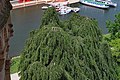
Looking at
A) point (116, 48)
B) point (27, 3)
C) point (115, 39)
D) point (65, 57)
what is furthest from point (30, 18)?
point (65, 57)

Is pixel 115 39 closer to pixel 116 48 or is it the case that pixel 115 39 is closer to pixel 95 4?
pixel 116 48

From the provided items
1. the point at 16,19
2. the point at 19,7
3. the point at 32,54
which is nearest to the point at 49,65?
the point at 32,54

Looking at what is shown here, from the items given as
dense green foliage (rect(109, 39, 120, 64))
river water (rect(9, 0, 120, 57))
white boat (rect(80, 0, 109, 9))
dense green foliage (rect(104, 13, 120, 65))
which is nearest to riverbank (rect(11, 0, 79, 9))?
river water (rect(9, 0, 120, 57))

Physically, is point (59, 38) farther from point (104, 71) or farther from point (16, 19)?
point (16, 19)

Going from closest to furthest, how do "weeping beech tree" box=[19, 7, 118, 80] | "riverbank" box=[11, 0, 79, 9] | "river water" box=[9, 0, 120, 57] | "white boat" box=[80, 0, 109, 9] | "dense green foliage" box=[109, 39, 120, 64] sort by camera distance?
"weeping beech tree" box=[19, 7, 118, 80] < "dense green foliage" box=[109, 39, 120, 64] < "river water" box=[9, 0, 120, 57] < "riverbank" box=[11, 0, 79, 9] < "white boat" box=[80, 0, 109, 9]

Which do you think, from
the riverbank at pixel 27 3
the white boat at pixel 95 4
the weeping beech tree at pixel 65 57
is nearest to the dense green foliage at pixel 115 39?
the weeping beech tree at pixel 65 57

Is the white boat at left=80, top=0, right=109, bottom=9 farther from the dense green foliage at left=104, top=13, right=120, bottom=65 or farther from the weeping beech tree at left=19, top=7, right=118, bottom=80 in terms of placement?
the weeping beech tree at left=19, top=7, right=118, bottom=80

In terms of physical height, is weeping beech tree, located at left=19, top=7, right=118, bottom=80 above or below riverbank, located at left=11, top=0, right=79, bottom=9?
above
